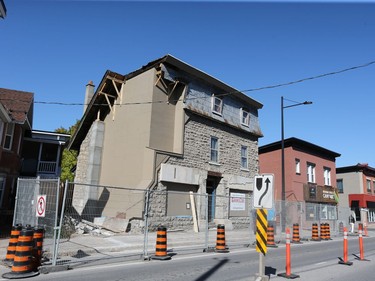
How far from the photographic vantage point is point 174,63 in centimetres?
1988

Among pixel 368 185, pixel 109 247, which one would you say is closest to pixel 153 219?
pixel 109 247

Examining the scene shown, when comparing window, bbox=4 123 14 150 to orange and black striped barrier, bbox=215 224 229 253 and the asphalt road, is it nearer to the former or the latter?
the asphalt road

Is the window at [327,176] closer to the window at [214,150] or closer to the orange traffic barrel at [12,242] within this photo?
the window at [214,150]

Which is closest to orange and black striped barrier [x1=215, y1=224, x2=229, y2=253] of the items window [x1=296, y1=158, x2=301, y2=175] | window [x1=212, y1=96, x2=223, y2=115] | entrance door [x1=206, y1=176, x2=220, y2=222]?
entrance door [x1=206, y1=176, x2=220, y2=222]

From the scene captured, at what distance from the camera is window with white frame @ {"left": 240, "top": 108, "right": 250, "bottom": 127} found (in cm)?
2528

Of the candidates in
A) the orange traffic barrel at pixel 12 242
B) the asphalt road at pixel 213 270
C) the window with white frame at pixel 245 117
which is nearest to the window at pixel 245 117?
the window with white frame at pixel 245 117

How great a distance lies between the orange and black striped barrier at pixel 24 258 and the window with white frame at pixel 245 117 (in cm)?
1939

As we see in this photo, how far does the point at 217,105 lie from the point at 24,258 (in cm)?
1730

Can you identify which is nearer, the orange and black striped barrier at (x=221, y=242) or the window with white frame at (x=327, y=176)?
the orange and black striped barrier at (x=221, y=242)

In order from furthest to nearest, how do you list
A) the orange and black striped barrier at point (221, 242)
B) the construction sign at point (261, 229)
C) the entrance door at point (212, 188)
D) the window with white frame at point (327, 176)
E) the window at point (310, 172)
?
the window with white frame at point (327, 176) < the window at point (310, 172) < the entrance door at point (212, 188) < the orange and black striped barrier at point (221, 242) < the construction sign at point (261, 229)

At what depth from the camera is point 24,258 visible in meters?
7.63

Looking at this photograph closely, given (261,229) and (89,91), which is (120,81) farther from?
(261,229)

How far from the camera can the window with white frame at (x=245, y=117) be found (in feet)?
82.9

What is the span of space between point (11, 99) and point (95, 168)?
26.4 feet
